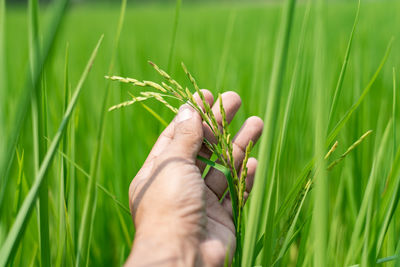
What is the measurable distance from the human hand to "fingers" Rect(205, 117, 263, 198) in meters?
0.05

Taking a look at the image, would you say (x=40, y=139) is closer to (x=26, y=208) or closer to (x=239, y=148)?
(x=26, y=208)

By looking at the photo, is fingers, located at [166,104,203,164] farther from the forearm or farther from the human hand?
the forearm

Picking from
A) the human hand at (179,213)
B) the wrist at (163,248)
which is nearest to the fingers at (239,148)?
the human hand at (179,213)

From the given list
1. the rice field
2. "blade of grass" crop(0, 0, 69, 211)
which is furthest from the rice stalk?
"blade of grass" crop(0, 0, 69, 211)

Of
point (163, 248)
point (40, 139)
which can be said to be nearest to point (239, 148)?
point (163, 248)

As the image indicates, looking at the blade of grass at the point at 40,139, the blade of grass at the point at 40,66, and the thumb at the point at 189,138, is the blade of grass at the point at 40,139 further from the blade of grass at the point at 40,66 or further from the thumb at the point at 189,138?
the thumb at the point at 189,138

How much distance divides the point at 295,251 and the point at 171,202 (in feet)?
1.59

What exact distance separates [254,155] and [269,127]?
625 millimetres

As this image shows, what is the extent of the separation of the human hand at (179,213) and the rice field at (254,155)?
1.7 inches

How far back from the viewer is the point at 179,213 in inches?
20.8

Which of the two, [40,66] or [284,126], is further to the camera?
[284,126]

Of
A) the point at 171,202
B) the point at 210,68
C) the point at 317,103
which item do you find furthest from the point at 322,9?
the point at 210,68

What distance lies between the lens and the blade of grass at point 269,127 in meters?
0.31

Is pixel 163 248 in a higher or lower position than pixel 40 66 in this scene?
lower
